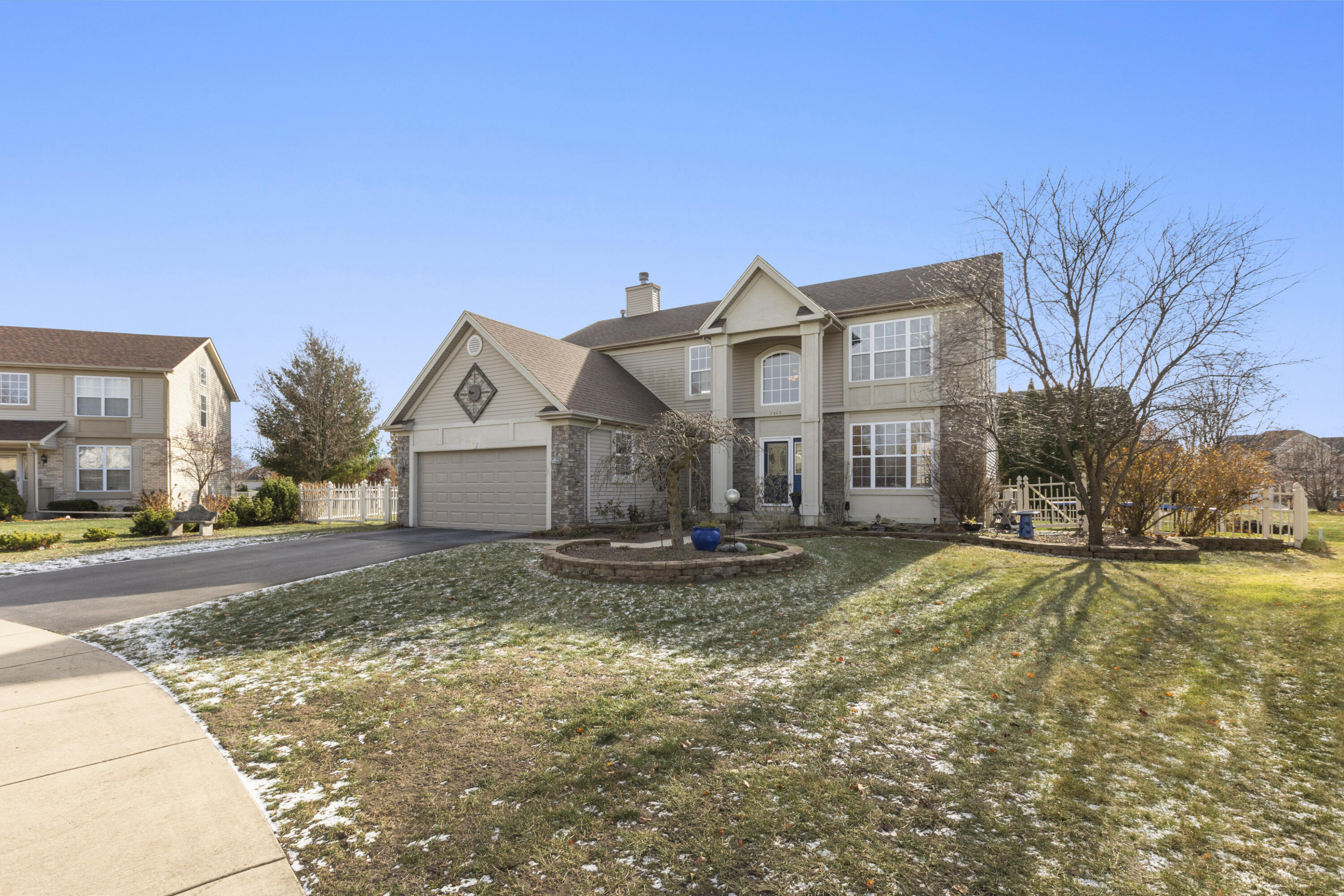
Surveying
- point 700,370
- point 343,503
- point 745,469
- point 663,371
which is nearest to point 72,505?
point 343,503

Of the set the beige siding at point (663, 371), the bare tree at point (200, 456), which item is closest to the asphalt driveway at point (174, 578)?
the beige siding at point (663, 371)

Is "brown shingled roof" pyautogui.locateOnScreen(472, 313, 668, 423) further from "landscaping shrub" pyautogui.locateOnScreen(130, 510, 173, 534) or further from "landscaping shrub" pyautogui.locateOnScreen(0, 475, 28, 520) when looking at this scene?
"landscaping shrub" pyautogui.locateOnScreen(0, 475, 28, 520)

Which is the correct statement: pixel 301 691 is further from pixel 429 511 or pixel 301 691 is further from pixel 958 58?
pixel 429 511

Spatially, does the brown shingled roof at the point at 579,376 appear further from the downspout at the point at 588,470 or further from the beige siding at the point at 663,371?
the downspout at the point at 588,470

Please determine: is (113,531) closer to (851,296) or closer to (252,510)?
(252,510)

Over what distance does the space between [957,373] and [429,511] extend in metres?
14.9

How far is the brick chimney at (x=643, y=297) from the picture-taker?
79.4ft

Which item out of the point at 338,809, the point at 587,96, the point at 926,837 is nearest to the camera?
the point at 926,837

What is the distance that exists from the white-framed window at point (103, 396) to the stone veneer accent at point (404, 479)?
1561cm

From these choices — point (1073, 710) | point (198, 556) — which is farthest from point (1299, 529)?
point (198, 556)

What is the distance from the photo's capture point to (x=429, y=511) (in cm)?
1859

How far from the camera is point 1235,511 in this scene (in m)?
14.5

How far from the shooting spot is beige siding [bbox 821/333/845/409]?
58.9 feet

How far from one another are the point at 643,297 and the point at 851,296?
868 centimetres
